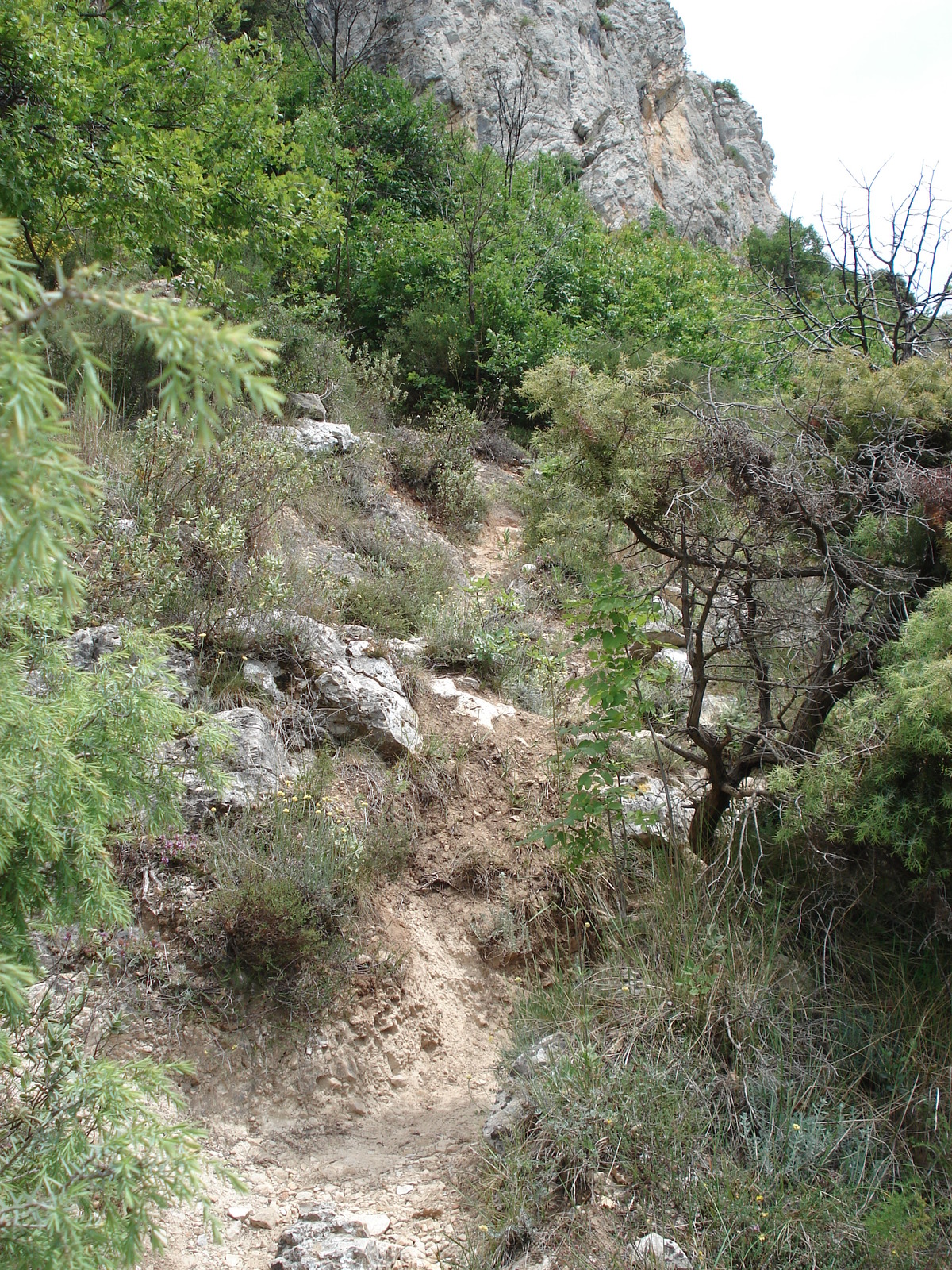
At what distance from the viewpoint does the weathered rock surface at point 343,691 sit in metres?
4.36

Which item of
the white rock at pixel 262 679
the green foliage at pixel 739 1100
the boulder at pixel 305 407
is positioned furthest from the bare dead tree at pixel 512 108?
the green foliage at pixel 739 1100

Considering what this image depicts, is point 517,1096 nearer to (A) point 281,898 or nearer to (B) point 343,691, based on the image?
(A) point 281,898

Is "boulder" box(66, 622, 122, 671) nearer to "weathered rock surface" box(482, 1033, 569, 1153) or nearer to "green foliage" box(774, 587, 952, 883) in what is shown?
"weathered rock surface" box(482, 1033, 569, 1153)

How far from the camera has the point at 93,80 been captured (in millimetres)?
5555

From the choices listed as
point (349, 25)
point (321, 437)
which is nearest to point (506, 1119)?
point (321, 437)

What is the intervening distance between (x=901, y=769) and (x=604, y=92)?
19.6 meters

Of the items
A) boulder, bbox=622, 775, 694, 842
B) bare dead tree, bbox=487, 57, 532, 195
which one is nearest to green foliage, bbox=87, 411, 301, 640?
boulder, bbox=622, 775, 694, 842

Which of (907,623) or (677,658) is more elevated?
(907,623)

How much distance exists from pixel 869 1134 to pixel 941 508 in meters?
2.00

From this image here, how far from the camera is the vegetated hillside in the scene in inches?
64.9

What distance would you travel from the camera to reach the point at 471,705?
4.96 metres

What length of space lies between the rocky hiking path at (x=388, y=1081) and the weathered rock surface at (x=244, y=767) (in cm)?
38

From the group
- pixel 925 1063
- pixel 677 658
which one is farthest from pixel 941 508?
pixel 677 658

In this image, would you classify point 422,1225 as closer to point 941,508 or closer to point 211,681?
point 211,681
